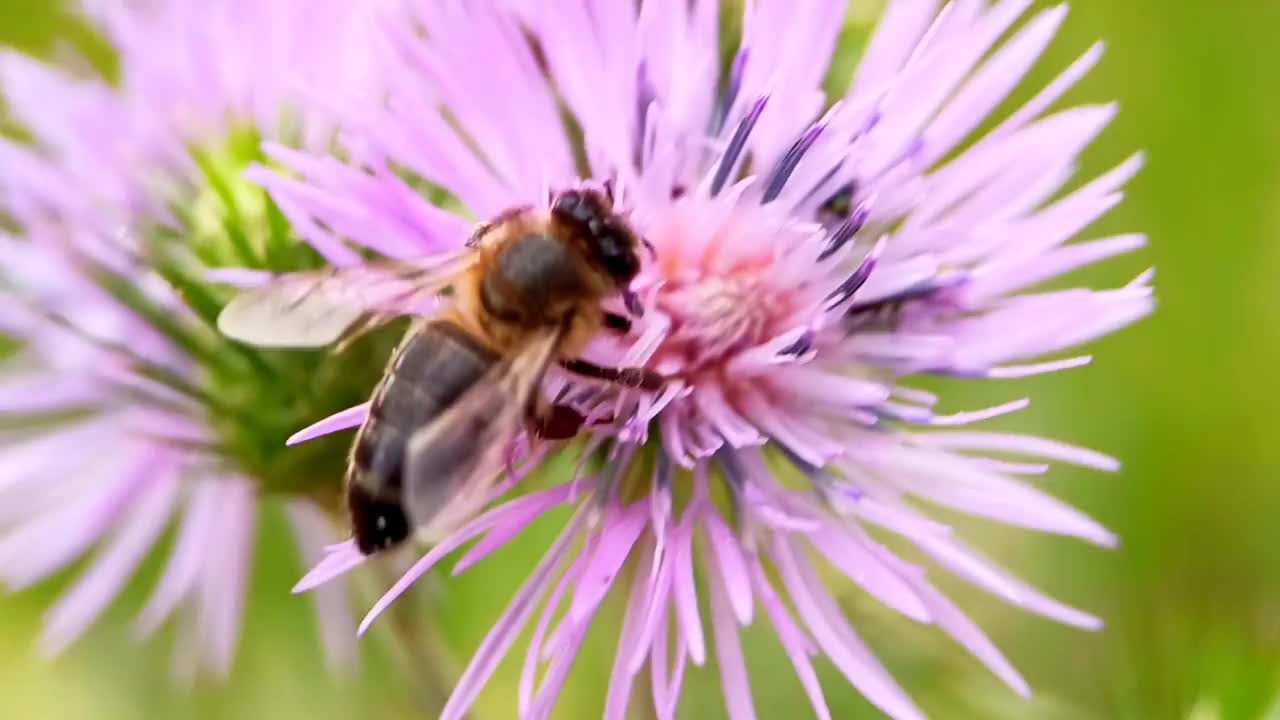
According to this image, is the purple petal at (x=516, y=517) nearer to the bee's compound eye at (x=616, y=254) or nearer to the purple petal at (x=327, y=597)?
the bee's compound eye at (x=616, y=254)

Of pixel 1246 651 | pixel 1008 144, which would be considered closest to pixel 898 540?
pixel 1246 651

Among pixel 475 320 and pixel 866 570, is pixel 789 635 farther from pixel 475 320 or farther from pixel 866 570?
pixel 475 320

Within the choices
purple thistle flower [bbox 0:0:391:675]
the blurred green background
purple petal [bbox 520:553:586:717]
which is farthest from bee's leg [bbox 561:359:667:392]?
the blurred green background

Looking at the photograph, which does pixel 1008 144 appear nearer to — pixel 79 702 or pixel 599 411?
pixel 599 411

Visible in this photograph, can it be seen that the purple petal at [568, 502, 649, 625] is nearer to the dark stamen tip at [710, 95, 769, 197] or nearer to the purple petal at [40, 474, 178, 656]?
the dark stamen tip at [710, 95, 769, 197]

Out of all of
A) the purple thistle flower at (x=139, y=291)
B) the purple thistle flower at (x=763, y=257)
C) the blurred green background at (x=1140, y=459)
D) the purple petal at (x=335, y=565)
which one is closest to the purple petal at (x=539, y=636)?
the purple thistle flower at (x=763, y=257)

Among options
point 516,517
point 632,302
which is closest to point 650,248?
point 632,302
